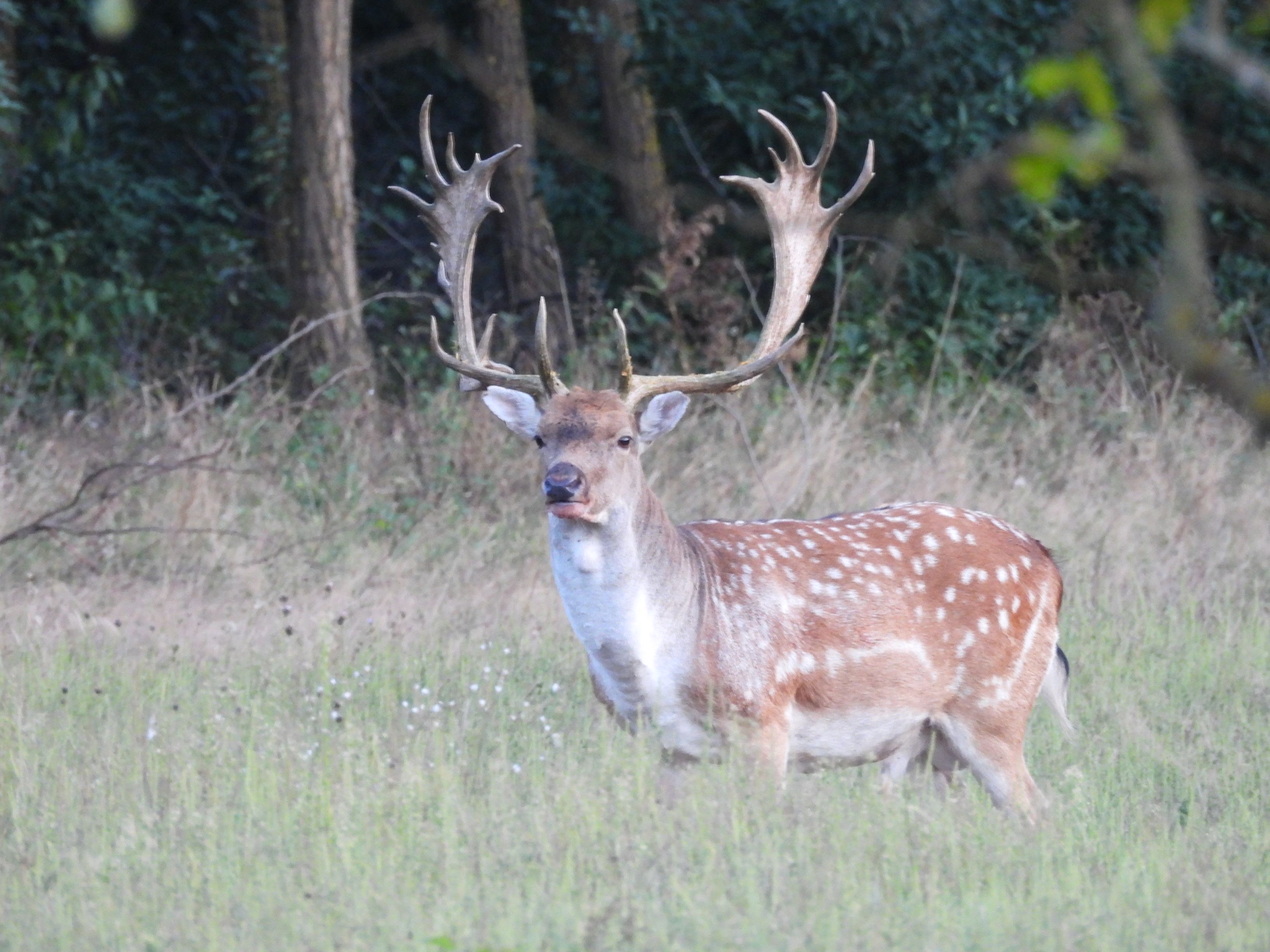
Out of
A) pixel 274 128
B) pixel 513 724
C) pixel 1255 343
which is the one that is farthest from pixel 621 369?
pixel 1255 343

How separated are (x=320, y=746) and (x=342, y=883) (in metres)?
1.37

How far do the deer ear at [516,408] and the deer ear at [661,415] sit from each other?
0.30 meters

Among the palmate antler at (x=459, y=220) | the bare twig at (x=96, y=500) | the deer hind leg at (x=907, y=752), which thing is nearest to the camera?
the deer hind leg at (x=907, y=752)

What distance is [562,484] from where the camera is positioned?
4.65 meters

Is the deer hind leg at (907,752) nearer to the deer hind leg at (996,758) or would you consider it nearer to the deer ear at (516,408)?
the deer hind leg at (996,758)

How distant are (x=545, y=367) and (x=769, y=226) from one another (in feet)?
3.39

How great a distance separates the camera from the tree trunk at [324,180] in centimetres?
972

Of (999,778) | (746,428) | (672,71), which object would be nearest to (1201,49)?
(999,778)

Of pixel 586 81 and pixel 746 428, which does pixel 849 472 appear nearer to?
pixel 746 428

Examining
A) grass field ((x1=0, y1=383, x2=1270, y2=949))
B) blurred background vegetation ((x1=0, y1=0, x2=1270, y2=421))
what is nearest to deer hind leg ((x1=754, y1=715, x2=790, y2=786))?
grass field ((x1=0, y1=383, x2=1270, y2=949))

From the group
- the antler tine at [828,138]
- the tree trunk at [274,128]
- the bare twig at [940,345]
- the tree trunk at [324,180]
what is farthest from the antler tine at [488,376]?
the tree trunk at [274,128]

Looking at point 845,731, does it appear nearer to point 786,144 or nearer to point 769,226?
point 769,226

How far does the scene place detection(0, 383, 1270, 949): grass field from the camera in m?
3.60

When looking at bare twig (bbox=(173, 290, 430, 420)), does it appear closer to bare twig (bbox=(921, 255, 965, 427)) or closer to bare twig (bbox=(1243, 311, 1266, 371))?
bare twig (bbox=(921, 255, 965, 427))
